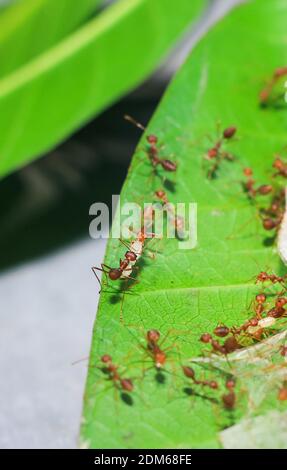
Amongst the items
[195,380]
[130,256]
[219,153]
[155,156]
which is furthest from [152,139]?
[195,380]

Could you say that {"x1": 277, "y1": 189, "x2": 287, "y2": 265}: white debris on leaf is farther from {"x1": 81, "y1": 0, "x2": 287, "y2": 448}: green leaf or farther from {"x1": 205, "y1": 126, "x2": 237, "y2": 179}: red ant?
{"x1": 205, "y1": 126, "x2": 237, "y2": 179}: red ant

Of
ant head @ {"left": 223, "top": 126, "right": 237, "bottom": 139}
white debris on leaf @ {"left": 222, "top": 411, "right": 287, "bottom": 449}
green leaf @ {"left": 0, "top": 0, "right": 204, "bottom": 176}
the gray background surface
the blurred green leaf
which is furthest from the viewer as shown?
the blurred green leaf

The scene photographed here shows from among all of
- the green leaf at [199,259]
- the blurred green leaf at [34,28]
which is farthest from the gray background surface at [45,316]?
the green leaf at [199,259]

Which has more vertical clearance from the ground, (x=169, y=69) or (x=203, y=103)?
(x=169, y=69)

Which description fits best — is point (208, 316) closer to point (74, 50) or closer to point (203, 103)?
point (203, 103)

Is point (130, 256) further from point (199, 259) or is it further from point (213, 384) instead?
point (213, 384)

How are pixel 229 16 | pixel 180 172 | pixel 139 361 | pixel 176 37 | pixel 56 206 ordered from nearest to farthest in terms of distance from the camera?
pixel 139 361 → pixel 180 172 → pixel 229 16 → pixel 176 37 → pixel 56 206

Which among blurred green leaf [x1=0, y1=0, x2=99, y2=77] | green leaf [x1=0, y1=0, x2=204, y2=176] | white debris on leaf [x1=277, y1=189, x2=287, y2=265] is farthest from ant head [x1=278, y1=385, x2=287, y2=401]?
blurred green leaf [x1=0, y1=0, x2=99, y2=77]
